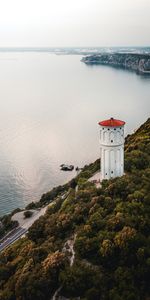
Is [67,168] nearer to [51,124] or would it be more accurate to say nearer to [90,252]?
[51,124]

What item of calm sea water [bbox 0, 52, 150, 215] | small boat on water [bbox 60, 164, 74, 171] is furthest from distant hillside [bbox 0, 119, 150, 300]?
small boat on water [bbox 60, 164, 74, 171]

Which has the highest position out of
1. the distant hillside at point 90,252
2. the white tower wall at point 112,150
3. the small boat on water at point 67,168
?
the white tower wall at point 112,150

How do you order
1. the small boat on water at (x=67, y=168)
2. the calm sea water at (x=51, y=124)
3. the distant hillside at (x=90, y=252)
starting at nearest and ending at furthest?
the distant hillside at (x=90, y=252) < the calm sea water at (x=51, y=124) < the small boat on water at (x=67, y=168)

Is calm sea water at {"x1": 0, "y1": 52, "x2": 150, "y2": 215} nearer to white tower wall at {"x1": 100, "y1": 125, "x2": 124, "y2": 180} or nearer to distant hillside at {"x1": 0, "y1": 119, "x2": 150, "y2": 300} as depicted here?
white tower wall at {"x1": 100, "y1": 125, "x2": 124, "y2": 180}

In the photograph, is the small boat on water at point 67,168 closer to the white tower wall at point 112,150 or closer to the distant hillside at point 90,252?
the white tower wall at point 112,150

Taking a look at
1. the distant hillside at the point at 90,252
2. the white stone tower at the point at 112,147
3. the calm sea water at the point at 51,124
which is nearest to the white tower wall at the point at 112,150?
the white stone tower at the point at 112,147
